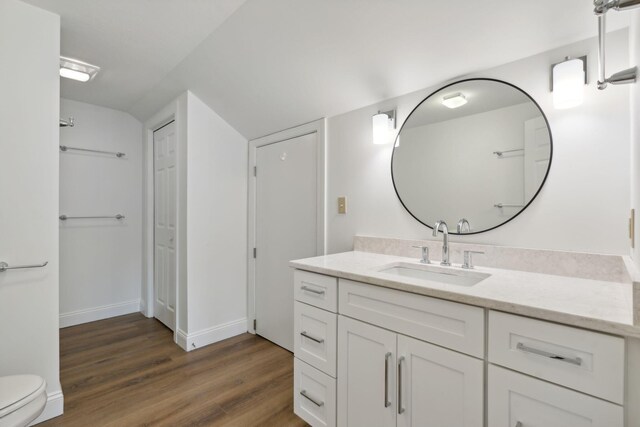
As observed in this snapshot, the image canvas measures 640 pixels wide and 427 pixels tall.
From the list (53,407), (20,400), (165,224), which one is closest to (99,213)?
(165,224)

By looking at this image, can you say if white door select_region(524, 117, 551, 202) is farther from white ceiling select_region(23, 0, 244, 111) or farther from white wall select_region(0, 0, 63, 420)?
white wall select_region(0, 0, 63, 420)

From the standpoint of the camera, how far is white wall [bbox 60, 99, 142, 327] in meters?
2.98

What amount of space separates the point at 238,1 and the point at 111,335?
2996 millimetres

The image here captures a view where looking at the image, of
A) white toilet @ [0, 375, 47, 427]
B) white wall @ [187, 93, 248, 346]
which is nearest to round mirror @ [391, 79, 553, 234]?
white wall @ [187, 93, 248, 346]

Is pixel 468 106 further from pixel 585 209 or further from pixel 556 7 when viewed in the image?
pixel 585 209

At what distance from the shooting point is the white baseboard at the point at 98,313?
2998 millimetres

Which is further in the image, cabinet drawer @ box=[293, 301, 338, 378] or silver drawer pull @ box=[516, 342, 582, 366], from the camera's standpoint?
cabinet drawer @ box=[293, 301, 338, 378]

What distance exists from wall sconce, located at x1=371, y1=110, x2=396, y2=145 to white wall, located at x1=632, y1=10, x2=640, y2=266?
3.17ft

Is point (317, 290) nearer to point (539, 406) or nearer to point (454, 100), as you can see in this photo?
point (539, 406)

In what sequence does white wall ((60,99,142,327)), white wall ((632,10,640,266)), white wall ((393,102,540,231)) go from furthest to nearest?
white wall ((60,99,142,327)), white wall ((393,102,540,231)), white wall ((632,10,640,266))

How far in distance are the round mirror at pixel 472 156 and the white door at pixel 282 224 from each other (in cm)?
78

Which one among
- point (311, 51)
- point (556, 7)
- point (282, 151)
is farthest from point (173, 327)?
point (556, 7)

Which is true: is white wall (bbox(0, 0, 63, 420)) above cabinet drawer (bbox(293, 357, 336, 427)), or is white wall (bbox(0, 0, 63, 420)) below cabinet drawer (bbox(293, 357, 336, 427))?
above

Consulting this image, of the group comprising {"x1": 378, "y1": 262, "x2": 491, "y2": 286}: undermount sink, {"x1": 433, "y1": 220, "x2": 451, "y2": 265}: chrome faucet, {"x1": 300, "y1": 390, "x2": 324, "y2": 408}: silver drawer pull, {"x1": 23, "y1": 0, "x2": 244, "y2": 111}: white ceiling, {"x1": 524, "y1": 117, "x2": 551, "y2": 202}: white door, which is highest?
{"x1": 23, "y1": 0, "x2": 244, "y2": 111}: white ceiling
